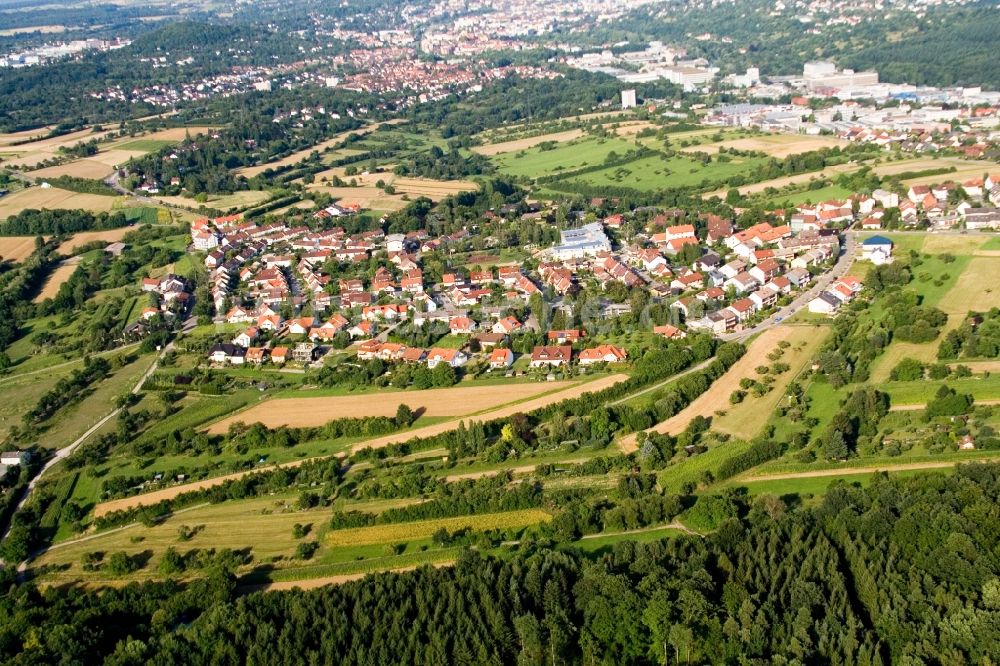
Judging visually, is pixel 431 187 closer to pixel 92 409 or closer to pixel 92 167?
pixel 92 167

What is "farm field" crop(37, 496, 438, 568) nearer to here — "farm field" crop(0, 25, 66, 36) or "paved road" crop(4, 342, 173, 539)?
"paved road" crop(4, 342, 173, 539)

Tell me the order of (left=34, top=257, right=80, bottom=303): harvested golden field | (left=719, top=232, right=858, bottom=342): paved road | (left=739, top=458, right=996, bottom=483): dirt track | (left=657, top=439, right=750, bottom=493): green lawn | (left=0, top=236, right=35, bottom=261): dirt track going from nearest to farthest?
(left=739, top=458, right=996, bottom=483): dirt track, (left=657, top=439, right=750, bottom=493): green lawn, (left=719, top=232, right=858, bottom=342): paved road, (left=34, top=257, right=80, bottom=303): harvested golden field, (left=0, top=236, right=35, bottom=261): dirt track

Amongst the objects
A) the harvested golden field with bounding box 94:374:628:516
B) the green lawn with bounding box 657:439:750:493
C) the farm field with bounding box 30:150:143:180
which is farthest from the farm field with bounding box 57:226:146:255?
the green lawn with bounding box 657:439:750:493

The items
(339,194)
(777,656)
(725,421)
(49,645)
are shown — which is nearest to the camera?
(777,656)

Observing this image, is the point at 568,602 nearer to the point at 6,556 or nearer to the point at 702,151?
the point at 6,556

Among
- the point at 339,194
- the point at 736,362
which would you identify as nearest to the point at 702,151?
the point at 339,194

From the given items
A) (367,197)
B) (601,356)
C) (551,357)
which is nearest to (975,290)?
(601,356)
